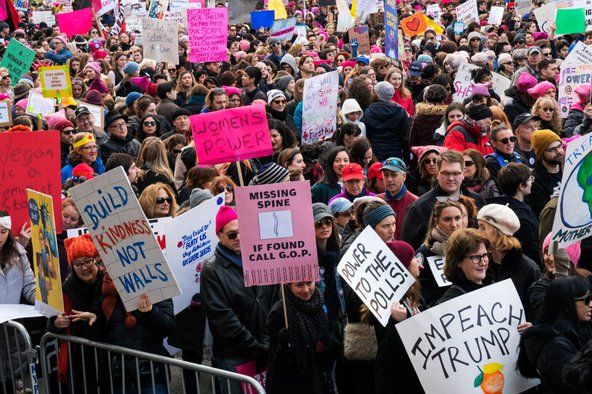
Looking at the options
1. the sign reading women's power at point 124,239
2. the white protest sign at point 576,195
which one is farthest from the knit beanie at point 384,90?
the sign reading women's power at point 124,239

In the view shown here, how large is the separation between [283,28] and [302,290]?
1658cm

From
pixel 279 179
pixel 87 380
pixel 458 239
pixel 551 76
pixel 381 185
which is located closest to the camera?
pixel 458 239

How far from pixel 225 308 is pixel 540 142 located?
366 cm

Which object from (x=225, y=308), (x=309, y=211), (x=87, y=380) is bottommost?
(x=87, y=380)

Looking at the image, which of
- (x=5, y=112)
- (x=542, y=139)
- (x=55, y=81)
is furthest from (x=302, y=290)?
(x=55, y=81)

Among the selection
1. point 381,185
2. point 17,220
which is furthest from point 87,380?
point 381,185

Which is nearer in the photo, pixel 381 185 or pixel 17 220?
pixel 17 220

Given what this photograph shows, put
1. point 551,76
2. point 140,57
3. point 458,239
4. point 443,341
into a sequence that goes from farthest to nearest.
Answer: point 140,57
point 551,76
point 458,239
point 443,341

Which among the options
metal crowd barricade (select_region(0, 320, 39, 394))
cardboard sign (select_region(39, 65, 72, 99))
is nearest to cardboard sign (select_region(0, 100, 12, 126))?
cardboard sign (select_region(39, 65, 72, 99))

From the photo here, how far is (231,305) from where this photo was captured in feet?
21.4

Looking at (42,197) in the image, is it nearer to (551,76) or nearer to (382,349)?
(382,349)

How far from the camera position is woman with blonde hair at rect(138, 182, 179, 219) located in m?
7.85

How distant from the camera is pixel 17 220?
7625mm

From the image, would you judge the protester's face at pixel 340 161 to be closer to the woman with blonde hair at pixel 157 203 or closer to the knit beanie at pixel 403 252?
the woman with blonde hair at pixel 157 203
